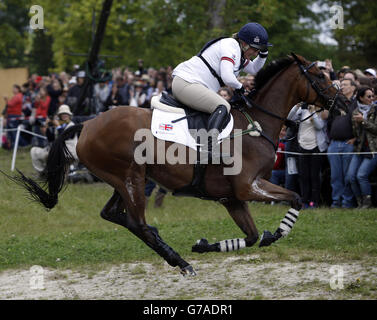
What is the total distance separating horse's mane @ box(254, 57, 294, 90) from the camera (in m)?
7.73

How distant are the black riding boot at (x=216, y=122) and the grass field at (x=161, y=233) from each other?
201 centimetres

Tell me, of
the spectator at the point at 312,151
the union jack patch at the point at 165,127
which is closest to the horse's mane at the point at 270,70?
the union jack patch at the point at 165,127

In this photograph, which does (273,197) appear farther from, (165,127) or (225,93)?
(225,93)

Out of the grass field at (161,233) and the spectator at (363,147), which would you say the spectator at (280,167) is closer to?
the grass field at (161,233)

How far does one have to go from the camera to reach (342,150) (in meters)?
11.5

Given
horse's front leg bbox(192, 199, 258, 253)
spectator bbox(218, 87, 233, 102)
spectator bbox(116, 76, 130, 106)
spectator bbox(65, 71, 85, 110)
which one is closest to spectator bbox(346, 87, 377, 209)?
spectator bbox(218, 87, 233, 102)

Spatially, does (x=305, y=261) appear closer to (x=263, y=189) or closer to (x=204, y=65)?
(x=263, y=189)

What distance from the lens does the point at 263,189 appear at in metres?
7.17

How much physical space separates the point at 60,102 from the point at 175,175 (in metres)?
12.9

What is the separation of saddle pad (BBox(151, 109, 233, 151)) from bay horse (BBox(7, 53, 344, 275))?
0.14 meters

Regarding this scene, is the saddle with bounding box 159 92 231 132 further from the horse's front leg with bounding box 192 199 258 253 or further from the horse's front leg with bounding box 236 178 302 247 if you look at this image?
the horse's front leg with bounding box 192 199 258 253

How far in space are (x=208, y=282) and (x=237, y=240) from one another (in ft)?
1.90

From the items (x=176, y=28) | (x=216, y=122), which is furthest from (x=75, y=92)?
(x=216, y=122)

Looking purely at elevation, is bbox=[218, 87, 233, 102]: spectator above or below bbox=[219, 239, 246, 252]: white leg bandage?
above
